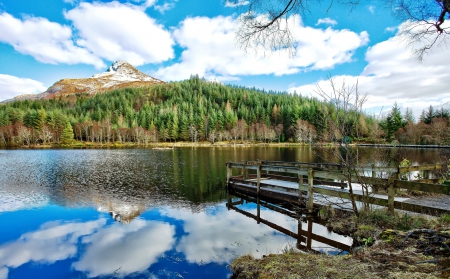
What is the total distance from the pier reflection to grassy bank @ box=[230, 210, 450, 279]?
846 mm

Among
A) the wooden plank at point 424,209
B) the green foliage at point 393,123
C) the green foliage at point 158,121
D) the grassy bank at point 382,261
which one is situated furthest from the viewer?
the green foliage at point 158,121

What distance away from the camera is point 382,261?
4879 millimetres

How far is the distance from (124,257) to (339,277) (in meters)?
6.55

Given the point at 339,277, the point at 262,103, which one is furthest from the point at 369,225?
the point at 262,103

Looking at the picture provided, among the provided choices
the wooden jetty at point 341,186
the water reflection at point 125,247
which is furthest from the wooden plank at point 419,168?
the water reflection at point 125,247

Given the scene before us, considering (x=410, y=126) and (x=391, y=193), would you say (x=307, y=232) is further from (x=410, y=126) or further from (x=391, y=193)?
(x=410, y=126)

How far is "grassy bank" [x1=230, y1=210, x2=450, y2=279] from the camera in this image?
14.0 feet

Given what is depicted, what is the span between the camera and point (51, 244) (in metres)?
9.27

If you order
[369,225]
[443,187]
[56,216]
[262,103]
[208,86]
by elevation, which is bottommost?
[56,216]

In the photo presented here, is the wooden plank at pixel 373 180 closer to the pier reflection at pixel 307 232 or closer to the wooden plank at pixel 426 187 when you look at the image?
the wooden plank at pixel 426 187

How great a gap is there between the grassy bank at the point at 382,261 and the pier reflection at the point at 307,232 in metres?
0.85

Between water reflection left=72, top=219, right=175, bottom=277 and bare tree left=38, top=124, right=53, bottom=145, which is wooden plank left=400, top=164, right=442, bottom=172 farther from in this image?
bare tree left=38, top=124, right=53, bottom=145

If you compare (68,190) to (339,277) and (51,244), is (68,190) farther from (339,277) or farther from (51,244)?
(339,277)

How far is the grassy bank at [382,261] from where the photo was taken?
427 cm
